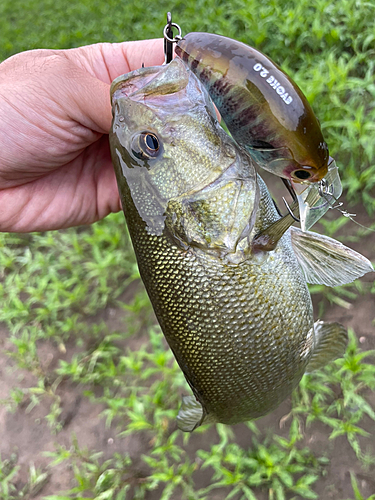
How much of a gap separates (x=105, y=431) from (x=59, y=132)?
2.51 meters

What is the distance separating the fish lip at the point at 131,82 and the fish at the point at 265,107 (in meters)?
0.29

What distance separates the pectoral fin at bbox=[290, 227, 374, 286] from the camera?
1627 millimetres

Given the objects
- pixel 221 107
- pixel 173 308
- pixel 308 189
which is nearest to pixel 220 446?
pixel 173 308

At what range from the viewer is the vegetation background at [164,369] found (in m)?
2.59

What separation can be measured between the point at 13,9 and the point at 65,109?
7.01 meters

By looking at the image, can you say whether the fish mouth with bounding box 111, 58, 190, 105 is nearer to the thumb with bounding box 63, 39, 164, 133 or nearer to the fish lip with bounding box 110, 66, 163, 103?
the fish lip with bounding box 110, 66, 163, 103

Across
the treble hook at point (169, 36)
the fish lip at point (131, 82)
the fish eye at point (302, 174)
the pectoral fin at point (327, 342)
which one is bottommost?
the pectoral fin at point (327, 342)

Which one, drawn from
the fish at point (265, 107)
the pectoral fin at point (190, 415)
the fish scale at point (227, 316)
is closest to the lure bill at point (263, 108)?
the fish at point (265, 107)

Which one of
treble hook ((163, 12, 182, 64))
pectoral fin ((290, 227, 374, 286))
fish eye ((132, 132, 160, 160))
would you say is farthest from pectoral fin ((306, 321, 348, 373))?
treble hook ((163, 12, 182, 64))

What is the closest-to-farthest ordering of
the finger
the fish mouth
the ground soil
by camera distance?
the fish mouth < the finger < the ground soil

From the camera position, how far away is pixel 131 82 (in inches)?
58.2

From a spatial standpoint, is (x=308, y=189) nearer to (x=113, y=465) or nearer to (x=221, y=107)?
(x=221, y=107)

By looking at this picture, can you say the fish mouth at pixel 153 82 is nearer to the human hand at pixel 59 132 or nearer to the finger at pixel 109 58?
the human hand at pixel 59 132

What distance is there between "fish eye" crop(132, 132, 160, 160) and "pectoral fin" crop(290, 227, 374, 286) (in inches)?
29.5
